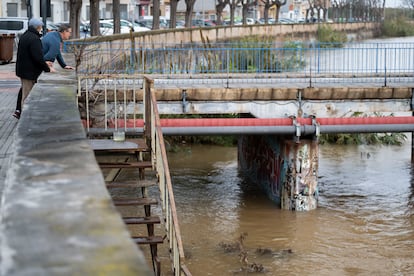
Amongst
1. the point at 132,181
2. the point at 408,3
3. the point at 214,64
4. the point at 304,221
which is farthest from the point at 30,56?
the point at 408,3

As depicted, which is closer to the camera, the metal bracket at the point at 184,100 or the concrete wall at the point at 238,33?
the metal bracket at the point at 184,100

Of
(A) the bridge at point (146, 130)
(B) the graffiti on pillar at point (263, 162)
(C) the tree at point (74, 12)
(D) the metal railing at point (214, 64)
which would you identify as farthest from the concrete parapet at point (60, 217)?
(C) the tree at point (74, 12)

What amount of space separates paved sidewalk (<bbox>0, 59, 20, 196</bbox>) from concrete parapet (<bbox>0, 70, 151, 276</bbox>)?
5.32 ft

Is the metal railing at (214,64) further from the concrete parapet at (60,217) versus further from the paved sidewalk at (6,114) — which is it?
the concrete parapet at (60,217)

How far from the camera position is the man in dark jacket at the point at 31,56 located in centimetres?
1312

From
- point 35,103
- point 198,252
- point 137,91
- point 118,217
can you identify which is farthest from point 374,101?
point 118,217

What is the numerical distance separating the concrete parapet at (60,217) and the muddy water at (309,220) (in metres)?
8.65

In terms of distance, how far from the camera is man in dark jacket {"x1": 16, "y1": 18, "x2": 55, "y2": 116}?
13117 millimetres

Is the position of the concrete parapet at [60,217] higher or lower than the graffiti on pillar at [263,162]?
higher

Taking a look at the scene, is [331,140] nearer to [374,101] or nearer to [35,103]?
[374,101]

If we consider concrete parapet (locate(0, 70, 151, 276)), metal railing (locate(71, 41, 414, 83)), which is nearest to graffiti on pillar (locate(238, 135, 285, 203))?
metal railing (locate(71, 41, 414, 83))

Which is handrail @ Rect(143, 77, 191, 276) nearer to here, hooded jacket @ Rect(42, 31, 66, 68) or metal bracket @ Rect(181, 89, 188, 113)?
hooded jacket @ Rect(42, 31, 66, 68)

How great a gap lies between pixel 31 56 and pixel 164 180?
14.4ft

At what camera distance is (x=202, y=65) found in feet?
89.6
